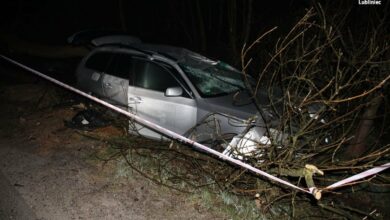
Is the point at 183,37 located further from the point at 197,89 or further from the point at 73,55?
the point at 197,89

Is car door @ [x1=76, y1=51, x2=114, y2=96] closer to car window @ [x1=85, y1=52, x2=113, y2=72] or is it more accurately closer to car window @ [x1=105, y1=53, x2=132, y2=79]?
car window @ [x1=85, y1=52, x2=113, y2=72]

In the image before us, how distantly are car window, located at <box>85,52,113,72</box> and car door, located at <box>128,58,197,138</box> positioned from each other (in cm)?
72

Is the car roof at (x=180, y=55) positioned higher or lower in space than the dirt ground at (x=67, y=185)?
higher

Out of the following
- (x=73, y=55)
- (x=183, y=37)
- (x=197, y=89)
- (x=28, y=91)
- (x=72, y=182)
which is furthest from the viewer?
(x=183, y=37)

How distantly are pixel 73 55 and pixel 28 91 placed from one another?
2.13m

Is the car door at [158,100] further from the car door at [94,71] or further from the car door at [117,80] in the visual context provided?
the car door at [94,71]

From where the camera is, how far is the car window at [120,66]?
230 inches

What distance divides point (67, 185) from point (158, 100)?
1.84 metres

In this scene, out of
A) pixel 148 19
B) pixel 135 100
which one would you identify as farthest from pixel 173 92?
pixel 148 19

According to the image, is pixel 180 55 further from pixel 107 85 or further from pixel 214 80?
pixel 107 85

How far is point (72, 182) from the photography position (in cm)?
451

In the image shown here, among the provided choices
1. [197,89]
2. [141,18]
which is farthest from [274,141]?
[141,18]

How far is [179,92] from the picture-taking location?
509 centimetres

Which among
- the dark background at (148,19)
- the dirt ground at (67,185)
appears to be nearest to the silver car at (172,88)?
the dirt ground at (67,185)
